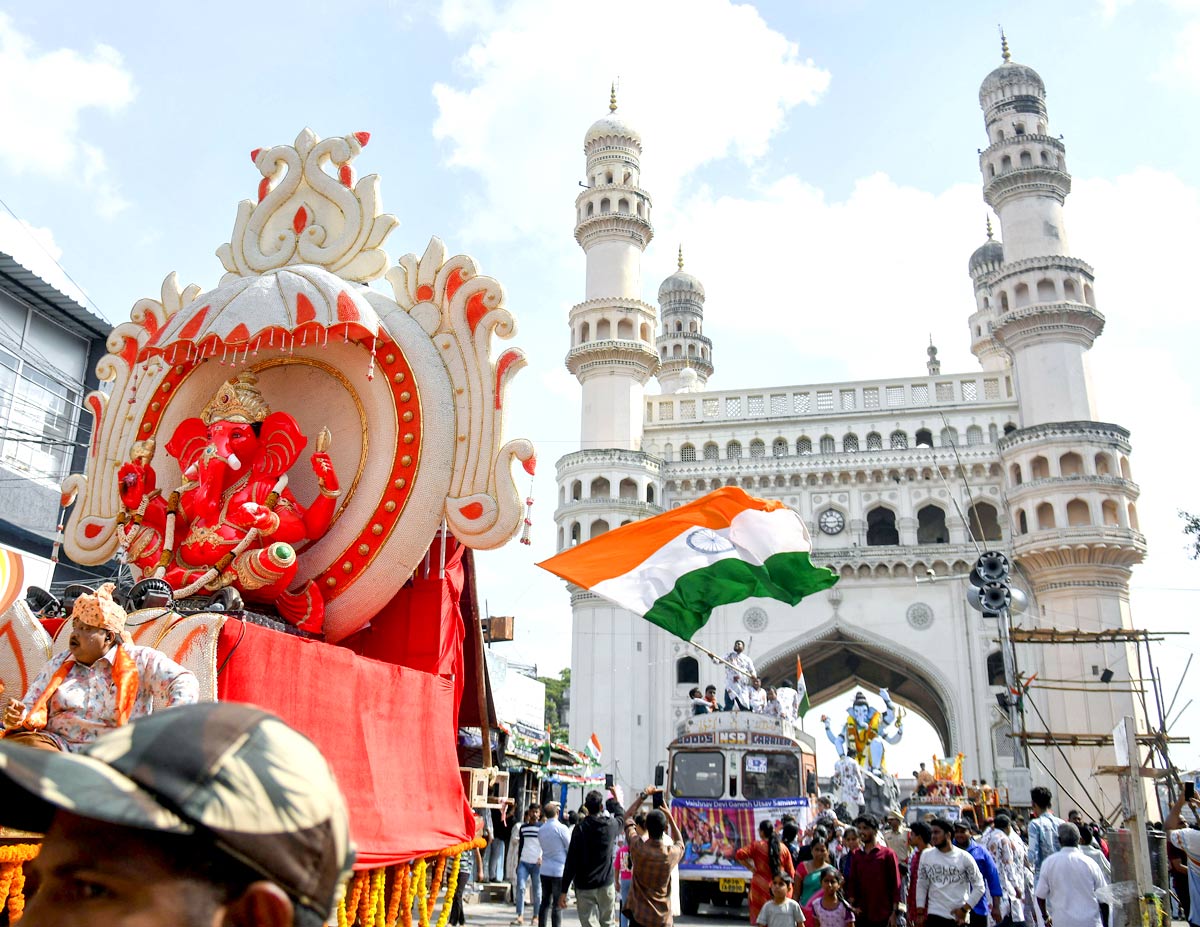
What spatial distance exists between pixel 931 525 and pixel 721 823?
84.8ft

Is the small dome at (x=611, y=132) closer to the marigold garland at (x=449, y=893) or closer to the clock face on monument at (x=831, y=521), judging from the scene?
the clock face on monument at (x=831, y=521)

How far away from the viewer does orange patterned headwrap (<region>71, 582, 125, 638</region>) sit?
15.3ft

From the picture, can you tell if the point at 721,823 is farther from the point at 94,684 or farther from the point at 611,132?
the point at 611,132

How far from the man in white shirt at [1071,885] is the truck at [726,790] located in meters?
7.18

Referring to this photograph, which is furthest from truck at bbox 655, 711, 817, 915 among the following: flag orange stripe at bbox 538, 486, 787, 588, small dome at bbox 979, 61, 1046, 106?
small dome at bbox 979, 61, 1046, 106

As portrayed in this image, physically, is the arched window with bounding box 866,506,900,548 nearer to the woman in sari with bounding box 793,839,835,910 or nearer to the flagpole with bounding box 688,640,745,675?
the flagpole with bounding box 688,640,745,675

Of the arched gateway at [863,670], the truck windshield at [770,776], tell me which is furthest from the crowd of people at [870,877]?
the arched gateway at [863,670]

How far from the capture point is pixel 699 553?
11578 millimetres

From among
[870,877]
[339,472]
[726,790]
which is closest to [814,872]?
[870,877]

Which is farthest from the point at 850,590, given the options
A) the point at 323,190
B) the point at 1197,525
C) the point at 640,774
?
the point at 323,190

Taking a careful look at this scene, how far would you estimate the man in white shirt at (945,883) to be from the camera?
7562mm

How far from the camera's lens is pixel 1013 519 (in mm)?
34938

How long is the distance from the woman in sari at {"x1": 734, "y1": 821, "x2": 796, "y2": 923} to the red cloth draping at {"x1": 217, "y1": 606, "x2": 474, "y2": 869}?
252cm

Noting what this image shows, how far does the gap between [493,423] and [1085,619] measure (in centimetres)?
2926
